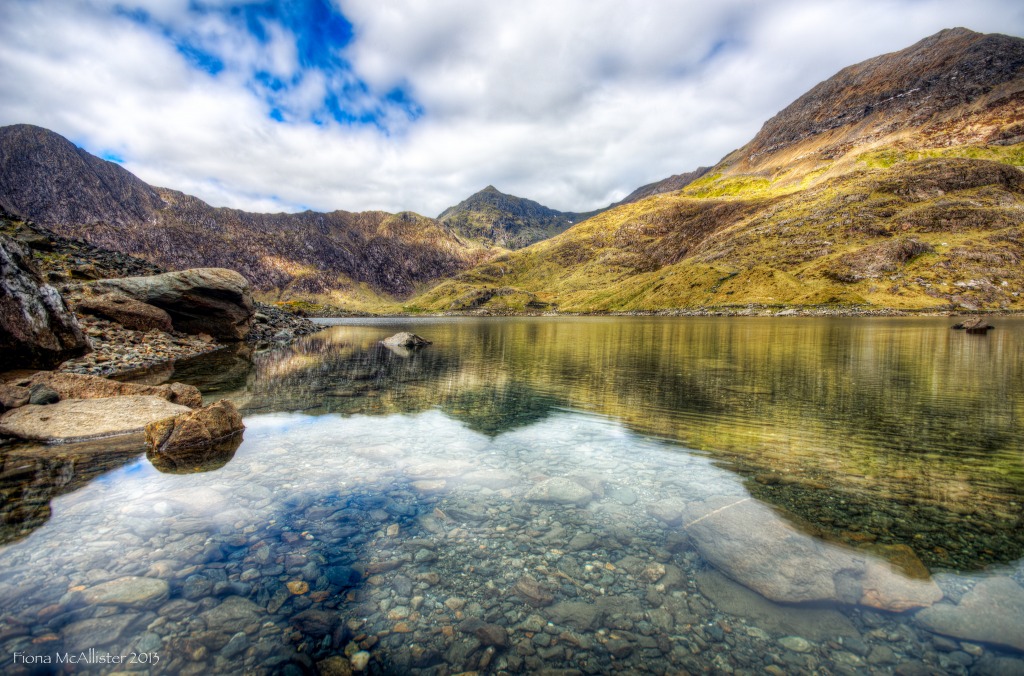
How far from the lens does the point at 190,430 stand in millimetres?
13453

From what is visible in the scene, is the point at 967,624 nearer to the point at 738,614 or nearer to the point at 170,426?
the point at 738,614

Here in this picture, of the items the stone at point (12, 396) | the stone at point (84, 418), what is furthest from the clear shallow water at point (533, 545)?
the stone at point (12, 396)

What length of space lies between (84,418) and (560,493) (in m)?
16.2

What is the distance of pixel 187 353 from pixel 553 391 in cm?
3233

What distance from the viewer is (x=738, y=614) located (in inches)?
248

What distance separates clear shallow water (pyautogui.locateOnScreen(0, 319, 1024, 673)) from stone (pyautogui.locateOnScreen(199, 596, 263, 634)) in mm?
38

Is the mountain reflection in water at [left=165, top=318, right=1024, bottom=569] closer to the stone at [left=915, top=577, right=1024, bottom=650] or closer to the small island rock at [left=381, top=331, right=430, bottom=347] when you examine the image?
the stone at [left=915, top=577, right=1024, bottom=650]

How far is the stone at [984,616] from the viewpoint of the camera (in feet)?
18.6

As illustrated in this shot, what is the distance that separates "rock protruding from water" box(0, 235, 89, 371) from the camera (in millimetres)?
16828

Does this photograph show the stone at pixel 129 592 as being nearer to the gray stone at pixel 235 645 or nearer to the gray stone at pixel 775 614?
the gray stone at pixel 235 645

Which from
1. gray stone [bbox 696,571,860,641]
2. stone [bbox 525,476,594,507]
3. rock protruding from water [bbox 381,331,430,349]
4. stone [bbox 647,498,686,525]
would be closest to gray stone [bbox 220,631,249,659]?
stone [bbox 525,476,594,507]

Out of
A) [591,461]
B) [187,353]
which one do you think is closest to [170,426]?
[591,461]

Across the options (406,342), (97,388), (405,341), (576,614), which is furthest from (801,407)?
(405,341)

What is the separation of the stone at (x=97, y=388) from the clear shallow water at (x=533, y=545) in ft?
12.6
